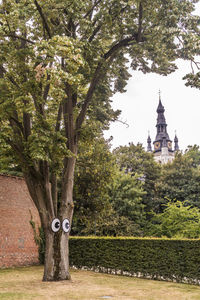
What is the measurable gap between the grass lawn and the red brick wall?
8.78 ft

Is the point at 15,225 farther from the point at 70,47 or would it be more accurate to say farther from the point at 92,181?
the point at 70,47

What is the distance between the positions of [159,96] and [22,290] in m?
97.7

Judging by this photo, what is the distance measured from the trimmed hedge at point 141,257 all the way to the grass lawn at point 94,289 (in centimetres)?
64

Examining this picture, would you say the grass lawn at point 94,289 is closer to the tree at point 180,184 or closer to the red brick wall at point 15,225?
the red brick wall at point 15,225

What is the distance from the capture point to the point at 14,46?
38.0 feet

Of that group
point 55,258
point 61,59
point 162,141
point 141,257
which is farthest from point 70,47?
point 162,141

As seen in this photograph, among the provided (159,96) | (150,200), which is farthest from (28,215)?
(159,96)

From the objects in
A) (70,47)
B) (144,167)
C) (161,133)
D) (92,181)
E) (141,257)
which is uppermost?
(161,133)

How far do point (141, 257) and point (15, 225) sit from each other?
6.93 m

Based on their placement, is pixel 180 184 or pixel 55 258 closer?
pixel 55 258

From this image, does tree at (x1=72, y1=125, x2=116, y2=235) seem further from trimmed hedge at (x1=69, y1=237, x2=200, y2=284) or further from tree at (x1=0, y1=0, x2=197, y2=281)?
tree at (x1=0, y1=0, x2=197, y2=281)

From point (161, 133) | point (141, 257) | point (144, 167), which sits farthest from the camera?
point (161, 133)

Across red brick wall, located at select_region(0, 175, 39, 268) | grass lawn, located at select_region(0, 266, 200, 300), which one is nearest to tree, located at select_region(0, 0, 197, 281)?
grass lawn, located at select_region(0, 266, 200, 300)

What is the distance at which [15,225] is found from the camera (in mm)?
17219
